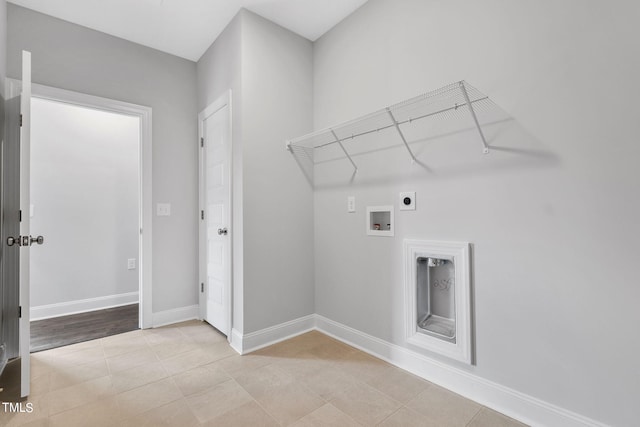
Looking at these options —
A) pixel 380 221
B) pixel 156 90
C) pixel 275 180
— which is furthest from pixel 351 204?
pixel 156 90

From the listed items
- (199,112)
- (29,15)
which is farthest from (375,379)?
(29,15)

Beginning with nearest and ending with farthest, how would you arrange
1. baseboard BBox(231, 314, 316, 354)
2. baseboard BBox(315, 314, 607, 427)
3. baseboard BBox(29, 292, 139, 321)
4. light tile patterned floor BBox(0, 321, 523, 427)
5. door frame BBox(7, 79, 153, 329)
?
baseboard BBox(315, 314, 607, 427)
light tile patterned floor BBox(0, 321, 523, 427)
baseboard BBox(231, 314, 316, 354)
door frame BBox(7, 79, 153, 329)
baseboard BBox(29, 292, 139, 321)

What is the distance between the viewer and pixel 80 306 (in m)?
3.25

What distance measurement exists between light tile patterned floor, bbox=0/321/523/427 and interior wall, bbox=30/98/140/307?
49.8 inches

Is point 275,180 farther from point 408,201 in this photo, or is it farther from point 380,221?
point 408,201

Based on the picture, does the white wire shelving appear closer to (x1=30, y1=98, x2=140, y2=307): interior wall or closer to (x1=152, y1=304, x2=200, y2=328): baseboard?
(x1=152, y1=304, x2=200, y2=328): baseboard

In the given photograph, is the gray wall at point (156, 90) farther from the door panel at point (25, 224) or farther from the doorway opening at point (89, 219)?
the door panel at point (25, 224)

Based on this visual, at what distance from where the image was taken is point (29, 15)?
2.26 meters

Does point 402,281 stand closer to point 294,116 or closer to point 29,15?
point 294,116

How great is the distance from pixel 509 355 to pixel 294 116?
2284 millimetres

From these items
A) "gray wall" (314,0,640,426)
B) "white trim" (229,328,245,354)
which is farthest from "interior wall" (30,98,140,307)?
"gray wall" (314,0,640,426)

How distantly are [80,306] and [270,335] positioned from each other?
2.44 m

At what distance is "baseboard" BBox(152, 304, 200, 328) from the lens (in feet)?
9.14

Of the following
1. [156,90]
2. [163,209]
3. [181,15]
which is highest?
[181,15]
